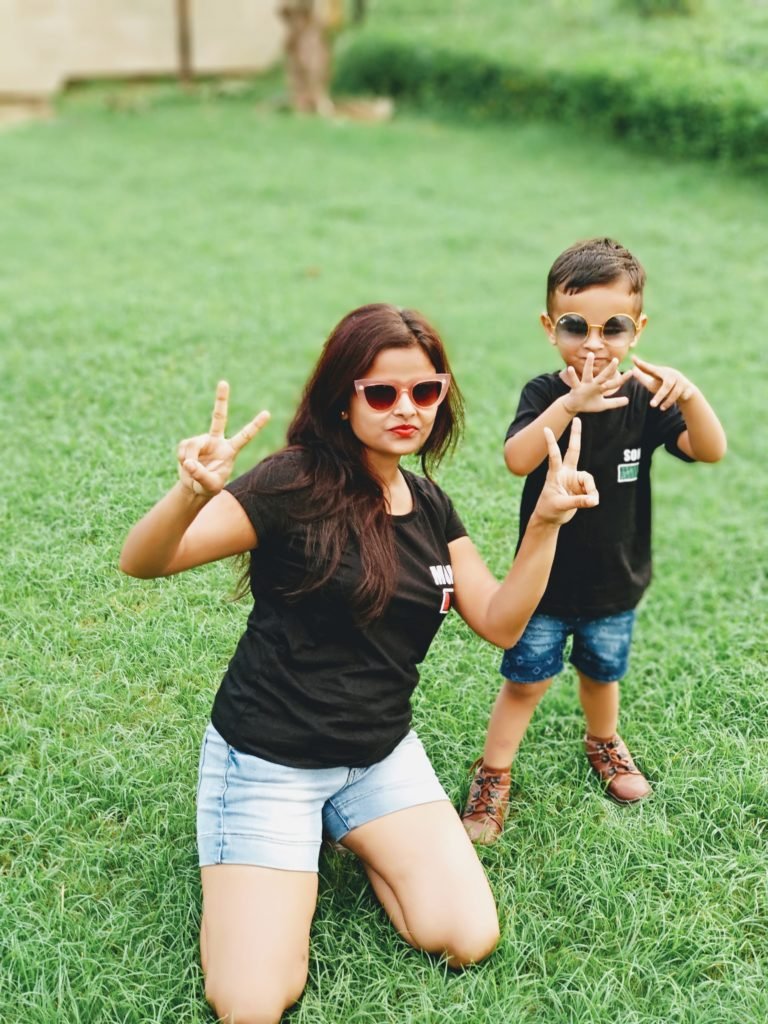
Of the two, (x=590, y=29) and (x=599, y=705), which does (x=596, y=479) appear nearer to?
(x=599, y=705)

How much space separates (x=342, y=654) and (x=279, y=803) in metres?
0.37

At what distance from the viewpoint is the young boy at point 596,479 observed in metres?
2.83

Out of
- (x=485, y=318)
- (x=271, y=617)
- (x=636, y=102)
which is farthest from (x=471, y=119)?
(x=271, y=617)

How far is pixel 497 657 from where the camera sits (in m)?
3.71

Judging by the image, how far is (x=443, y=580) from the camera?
9.25 feet

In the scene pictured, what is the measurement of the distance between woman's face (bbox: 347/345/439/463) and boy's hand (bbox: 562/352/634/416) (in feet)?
1.10

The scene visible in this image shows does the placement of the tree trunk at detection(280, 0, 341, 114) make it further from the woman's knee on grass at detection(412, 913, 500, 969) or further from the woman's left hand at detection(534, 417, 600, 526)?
the woman's knee on grass at detection(412, 913, 500, 969)

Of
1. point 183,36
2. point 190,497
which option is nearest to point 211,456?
point 190,497

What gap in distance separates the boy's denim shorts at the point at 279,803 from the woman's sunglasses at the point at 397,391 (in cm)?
87

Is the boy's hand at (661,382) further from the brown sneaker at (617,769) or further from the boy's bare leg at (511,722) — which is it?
the brown sneaker at (617,769)

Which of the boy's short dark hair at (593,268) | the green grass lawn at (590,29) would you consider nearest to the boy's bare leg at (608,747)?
the boy's short dark hair at (593,268)

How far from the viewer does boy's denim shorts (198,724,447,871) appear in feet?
8.65

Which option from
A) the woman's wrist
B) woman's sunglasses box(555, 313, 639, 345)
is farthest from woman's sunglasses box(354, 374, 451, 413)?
the woman's wrist

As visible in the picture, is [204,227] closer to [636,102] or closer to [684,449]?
[636,102]
